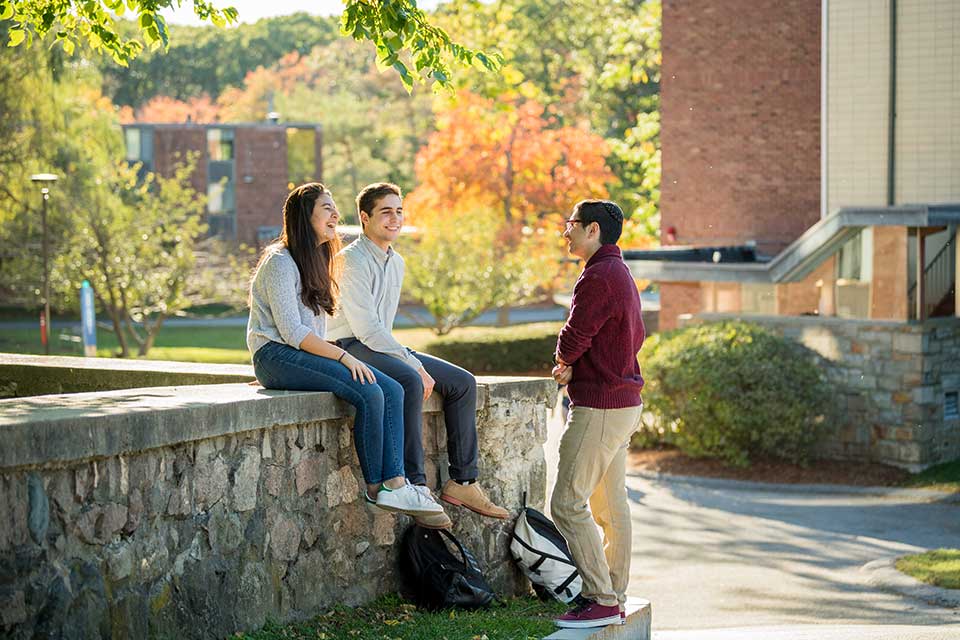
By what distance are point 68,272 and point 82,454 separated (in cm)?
2645

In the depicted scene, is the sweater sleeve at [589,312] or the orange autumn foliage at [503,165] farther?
the orange autumn foliage at [503,165]

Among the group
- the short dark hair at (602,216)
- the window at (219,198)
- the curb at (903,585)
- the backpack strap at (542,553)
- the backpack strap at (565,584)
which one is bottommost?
the curb at (903,585)

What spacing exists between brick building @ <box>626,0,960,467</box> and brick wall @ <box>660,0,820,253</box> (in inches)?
1.0

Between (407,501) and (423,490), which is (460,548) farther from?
(407,501)

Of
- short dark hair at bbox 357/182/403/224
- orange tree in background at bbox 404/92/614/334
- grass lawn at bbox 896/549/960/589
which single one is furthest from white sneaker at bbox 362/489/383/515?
orange tree in background at bbox 404/92/614/334

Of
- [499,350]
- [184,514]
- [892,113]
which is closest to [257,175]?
[499,350]

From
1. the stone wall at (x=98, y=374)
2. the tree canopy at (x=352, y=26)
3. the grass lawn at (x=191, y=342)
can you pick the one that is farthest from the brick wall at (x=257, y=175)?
the stone wall at (x=98, y=374)

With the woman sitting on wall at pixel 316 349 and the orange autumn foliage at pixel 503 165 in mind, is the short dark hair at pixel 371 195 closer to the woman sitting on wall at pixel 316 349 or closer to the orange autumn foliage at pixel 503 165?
the woman sitting on wall at pixel 316 349

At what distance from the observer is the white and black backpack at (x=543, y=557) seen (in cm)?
802

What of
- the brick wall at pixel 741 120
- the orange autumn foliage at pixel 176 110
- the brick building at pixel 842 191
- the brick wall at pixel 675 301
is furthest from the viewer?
the orange autumn foliage at pixel 176 110

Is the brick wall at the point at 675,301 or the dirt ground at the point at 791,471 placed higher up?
the brick wall at the point at 675,301

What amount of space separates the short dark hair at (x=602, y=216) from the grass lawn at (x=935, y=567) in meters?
6.16

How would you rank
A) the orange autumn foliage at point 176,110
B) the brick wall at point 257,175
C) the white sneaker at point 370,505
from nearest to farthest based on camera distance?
the white sneaker at point 370,505 < the brick wall at point 257,175 < the orange autumn foliage at point 176,110

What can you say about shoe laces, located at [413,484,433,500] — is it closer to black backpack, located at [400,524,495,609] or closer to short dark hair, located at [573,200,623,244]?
black backpack, located at [400,524,495,609]
